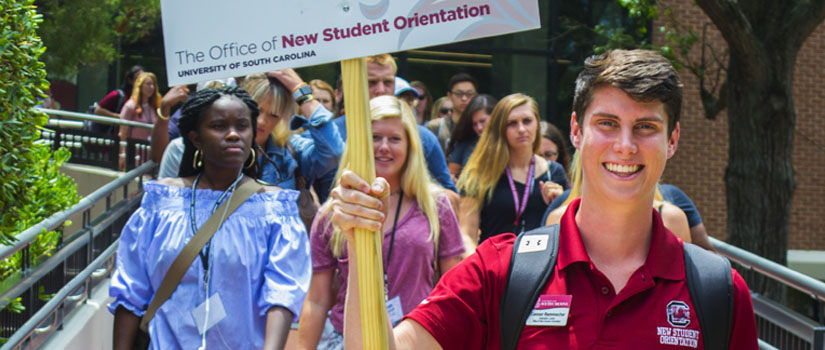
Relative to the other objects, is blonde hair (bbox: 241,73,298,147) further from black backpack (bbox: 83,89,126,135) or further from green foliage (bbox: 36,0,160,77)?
green foliage (bbox: 36,0,160,77)

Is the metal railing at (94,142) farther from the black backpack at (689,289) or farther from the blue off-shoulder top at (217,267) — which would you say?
the black backpack at (689,289)

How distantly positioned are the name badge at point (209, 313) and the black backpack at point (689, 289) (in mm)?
1768

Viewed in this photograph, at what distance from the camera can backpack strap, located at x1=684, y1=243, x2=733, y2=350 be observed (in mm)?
2281

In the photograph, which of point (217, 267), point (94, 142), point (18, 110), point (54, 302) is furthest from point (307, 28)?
point (94, 142)

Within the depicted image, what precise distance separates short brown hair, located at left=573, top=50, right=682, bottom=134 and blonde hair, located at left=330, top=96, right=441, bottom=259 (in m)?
1.98

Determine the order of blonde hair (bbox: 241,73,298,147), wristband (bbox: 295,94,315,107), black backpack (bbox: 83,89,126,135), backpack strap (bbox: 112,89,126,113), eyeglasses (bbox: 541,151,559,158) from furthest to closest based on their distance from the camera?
backpack strap (bbox: 112,89,126,113), black backpack (bbox: 83,89,126,135), eyeglasses (bbox: 541,151,559,158), blonde hair (bbox: 241,73,298,147), wristband (bbox: 295,94,315,107)

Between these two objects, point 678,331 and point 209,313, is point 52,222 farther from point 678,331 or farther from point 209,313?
point 678,331

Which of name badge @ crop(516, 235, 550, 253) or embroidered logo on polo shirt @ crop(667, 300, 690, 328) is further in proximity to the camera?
name badge @ crop(516, 235, 550, 253)

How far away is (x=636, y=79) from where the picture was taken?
7.95ft

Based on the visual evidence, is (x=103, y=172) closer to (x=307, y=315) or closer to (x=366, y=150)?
(x=307, y=315)

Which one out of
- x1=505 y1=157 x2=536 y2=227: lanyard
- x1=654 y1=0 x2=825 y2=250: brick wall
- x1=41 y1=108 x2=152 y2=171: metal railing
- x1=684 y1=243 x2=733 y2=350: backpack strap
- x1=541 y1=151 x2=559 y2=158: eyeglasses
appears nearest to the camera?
x1=684 y1=243 x2=733 y2=350: backpack strap

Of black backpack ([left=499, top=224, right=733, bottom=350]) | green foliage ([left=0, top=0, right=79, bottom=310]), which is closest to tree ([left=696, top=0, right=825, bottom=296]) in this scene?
green foliage ([left=0, top=0, right=79, bottom=310])

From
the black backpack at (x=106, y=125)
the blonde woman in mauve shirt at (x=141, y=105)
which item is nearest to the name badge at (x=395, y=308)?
the blonde woman in mauve shirt at (x=141, y=105)

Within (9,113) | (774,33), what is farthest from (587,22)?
(9,113)
